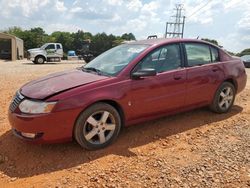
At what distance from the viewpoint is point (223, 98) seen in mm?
5906

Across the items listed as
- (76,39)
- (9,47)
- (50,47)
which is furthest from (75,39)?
(50,47)

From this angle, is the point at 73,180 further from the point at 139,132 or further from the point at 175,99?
the point at 175,99

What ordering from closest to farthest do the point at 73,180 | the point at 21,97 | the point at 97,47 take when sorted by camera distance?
the point at 73,180 < the point at 21,97 < the point at 97,47

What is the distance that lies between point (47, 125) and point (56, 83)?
Result: 73 centimetres

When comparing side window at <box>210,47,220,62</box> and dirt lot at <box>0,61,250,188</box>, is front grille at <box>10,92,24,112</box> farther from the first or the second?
side window at <box>210,47,220,62</box>

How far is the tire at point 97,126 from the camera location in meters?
4.10

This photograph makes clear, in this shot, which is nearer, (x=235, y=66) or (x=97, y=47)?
(x=235, y=66)

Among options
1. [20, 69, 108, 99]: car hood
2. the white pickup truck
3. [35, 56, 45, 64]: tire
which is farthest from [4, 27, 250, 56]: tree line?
[20, 69, 108, 99]: car hood

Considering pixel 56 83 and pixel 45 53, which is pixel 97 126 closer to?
pixel 56 83

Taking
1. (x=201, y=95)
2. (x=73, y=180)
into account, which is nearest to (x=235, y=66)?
(x=201, y=95)

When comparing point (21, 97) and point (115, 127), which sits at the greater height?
point (21, 97)

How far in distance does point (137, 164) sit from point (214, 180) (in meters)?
0.97

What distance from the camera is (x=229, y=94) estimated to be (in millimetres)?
6000

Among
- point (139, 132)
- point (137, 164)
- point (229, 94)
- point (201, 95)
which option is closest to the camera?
point (137, 164)
